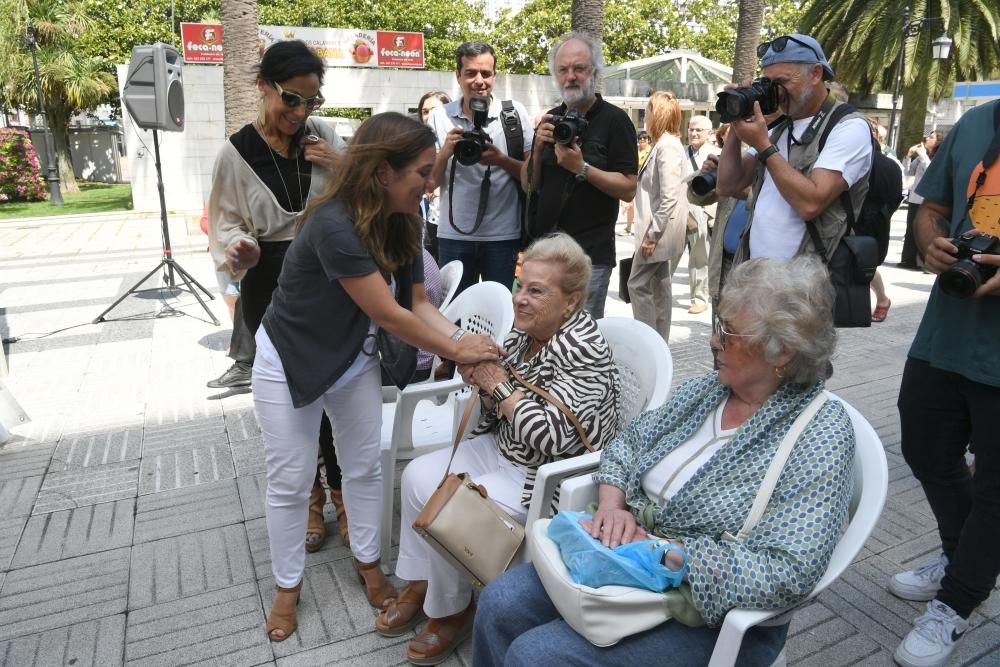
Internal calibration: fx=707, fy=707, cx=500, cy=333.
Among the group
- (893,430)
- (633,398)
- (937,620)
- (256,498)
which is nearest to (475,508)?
(633,398)

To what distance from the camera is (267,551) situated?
3.01 meters

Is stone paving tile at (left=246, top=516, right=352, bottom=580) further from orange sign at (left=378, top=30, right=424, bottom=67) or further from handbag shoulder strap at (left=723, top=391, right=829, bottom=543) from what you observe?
orange sign at (left=378, top=30, right=424, bottom=67)

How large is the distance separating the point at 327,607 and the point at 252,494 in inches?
41.1

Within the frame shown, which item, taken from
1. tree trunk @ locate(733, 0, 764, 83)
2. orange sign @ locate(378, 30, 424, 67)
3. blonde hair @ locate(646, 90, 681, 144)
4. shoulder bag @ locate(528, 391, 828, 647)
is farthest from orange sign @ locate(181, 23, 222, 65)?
shoulder bag @ locate(528, 391, 828, 647)

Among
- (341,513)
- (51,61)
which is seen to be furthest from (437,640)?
(51,61)

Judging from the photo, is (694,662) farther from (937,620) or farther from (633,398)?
(937,620)

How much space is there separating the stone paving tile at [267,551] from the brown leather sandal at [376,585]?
36 cm

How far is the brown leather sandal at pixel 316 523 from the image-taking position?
300 cm

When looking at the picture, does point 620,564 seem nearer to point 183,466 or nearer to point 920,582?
point 920,582

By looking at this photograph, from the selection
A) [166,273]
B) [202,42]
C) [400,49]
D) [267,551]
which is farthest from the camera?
[400,49]

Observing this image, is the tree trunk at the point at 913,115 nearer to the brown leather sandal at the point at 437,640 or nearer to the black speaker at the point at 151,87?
the black speaker at the point at 151,87

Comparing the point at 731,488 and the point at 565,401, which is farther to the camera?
the point at 565,401

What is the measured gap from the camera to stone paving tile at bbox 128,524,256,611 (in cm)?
272

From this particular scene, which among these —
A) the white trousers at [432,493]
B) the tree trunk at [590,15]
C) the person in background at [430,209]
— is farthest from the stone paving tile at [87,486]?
the tree trunk at [590,15]
